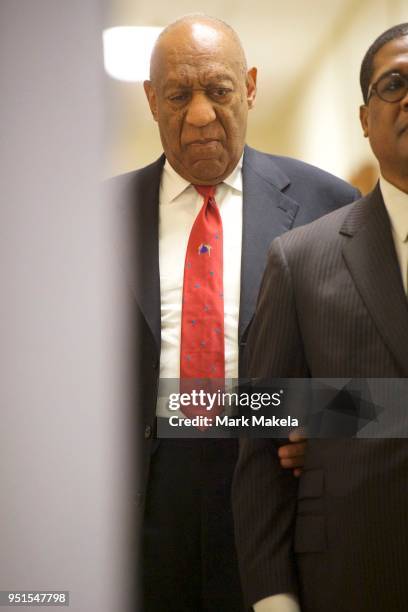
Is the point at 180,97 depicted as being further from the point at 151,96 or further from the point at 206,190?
the point at 206,190

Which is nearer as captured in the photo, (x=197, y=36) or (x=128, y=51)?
(x=197, y=36)

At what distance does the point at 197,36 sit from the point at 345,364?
703 millimetres

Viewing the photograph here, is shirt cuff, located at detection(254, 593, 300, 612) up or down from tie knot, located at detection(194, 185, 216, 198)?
down

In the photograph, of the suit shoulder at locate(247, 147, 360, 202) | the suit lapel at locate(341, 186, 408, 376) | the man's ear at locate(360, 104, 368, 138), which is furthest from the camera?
the suit shoulder at locate(247, 147, 360, 202)

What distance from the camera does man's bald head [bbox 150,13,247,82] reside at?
5.02 ft

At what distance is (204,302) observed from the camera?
1.56m

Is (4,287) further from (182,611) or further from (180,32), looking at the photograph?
(182,611)

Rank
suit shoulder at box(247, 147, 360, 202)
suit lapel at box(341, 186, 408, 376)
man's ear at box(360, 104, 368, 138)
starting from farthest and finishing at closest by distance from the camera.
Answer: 1. suit shoulder at box(247, 147, 360, 202)
2. man's ear at box(360, 104, 368, 138)
3. suit lapel at box(341, 186, 408, 376)

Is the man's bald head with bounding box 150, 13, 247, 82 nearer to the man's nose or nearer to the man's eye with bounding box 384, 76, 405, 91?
the man's nose

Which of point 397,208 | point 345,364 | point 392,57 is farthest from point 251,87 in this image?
point 345,364

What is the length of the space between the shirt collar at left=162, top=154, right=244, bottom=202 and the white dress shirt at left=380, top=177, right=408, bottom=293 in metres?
0.32

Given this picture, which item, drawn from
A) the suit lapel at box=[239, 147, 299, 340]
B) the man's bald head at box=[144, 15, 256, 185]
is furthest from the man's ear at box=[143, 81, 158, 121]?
the suit lapel at box=[239, 147, 299, 340]

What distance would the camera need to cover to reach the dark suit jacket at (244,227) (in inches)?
60.7

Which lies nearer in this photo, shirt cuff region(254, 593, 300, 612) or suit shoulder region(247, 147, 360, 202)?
shirt cuff region(254, 593, 300, 612)
